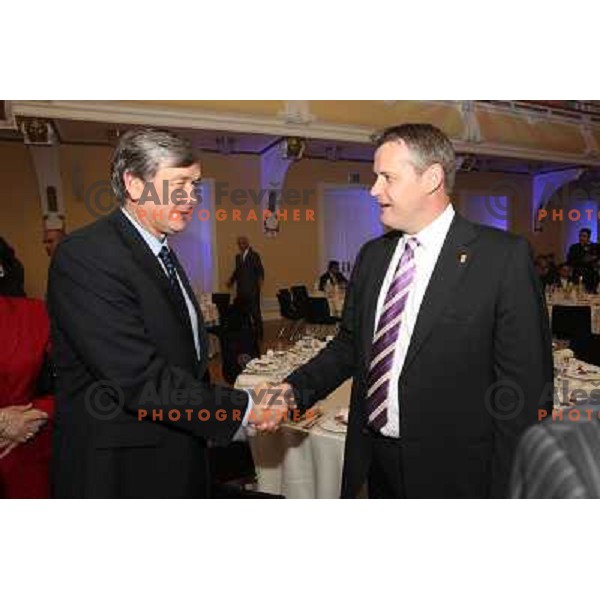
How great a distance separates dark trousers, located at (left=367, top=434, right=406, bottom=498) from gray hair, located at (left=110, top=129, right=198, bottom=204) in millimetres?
1181

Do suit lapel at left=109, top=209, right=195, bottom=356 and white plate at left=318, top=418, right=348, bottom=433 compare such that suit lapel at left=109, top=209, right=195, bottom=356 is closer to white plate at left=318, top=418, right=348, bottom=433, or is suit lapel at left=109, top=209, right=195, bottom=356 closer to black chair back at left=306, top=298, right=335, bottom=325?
white plate at left=318, top=418, right=348, bottom=433

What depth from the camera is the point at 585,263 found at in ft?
30.3

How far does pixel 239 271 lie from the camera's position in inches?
416

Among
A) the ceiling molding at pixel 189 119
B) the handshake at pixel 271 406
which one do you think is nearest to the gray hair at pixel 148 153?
the handshake at pixel 271 406

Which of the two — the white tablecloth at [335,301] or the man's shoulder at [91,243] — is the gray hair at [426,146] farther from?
the white tablecloth at [335,301]

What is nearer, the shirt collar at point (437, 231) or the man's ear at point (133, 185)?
the man's ear at point (133, 185)

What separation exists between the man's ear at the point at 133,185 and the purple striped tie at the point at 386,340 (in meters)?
0.94

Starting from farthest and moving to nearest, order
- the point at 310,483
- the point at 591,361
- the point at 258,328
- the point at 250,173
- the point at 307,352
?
the point at 250,173 < the point at 258,328 < the point at 591,361 < the point at 307,352 < the point at 310,483

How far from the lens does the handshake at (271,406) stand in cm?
212

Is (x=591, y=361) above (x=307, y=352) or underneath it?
underneath

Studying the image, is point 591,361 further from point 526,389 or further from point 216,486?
point 216,486

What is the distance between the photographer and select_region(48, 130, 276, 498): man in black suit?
1.76 meters

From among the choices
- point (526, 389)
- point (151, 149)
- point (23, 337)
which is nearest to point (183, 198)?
point (151, 149)
